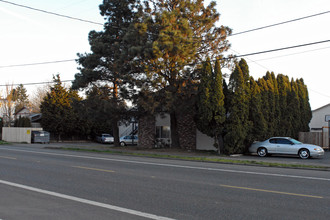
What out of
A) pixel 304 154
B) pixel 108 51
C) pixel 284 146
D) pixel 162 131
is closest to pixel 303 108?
pixel 284 146

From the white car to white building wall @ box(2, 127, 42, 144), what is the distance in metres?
27.4

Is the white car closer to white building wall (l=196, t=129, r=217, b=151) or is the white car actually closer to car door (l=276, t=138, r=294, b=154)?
car door (l=276, t=138, r=294, b=154)

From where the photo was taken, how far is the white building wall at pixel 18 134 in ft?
127

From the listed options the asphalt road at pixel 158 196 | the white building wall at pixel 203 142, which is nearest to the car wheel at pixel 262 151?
the white building wall at pixel 203 142

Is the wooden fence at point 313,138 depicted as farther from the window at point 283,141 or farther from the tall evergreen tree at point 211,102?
the tall evergreen tree at point 211,102

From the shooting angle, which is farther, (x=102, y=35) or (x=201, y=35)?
(x=102, y=35)

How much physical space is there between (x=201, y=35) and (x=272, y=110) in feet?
27.4

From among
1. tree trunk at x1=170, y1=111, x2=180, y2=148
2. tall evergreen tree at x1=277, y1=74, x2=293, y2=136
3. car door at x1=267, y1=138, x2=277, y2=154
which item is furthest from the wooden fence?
tree trunk at x1=170, y1=111, x2=180, y2=148

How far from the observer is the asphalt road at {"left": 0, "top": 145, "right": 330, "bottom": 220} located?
6.41 m

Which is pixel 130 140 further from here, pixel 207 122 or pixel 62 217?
pixel 62 217

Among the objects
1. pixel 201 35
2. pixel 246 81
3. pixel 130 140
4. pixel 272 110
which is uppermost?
pixel 201 35

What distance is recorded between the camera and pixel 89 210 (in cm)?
662

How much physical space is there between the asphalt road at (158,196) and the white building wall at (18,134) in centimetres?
2896

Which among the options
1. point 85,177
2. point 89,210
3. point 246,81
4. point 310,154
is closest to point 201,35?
point 246,81
